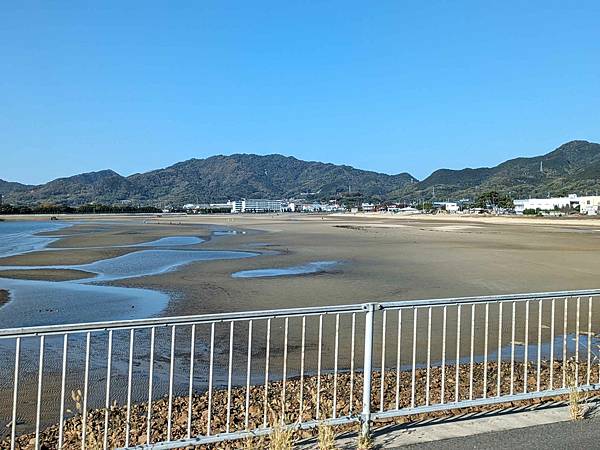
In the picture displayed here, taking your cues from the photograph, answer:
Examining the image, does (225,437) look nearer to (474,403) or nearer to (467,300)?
(474,403)

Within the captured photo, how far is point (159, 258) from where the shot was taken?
31.0 m

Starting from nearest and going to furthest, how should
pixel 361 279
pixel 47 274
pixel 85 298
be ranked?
pixel 85 298 < pixel 361 279 < pixel 47 274

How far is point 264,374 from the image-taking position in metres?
9.05

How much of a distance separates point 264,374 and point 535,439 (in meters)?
4.65

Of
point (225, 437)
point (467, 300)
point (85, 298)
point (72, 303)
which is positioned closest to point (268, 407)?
point (225, 437)

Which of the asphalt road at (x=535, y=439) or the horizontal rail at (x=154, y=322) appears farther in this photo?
the asphalt road at (x=535, y=439)

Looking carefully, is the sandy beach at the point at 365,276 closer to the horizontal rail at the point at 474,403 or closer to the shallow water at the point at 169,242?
the shallow water at the point at 169,242

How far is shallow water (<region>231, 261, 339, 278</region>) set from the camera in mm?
22652

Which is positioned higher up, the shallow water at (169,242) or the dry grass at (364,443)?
the dry grass at (364,443)

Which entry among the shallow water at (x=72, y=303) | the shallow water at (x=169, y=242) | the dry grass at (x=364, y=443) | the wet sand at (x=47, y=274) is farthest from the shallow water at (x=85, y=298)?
the shallow water at (x=169, y=242)

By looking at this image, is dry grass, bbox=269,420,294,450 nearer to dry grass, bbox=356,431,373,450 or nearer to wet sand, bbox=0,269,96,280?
dry grass, bbox=356,431,373,450

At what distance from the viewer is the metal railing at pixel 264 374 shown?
5.21 meters

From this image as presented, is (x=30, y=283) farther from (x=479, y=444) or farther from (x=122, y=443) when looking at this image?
(x=479, y=444)

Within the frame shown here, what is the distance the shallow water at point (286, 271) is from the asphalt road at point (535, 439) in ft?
56.6
